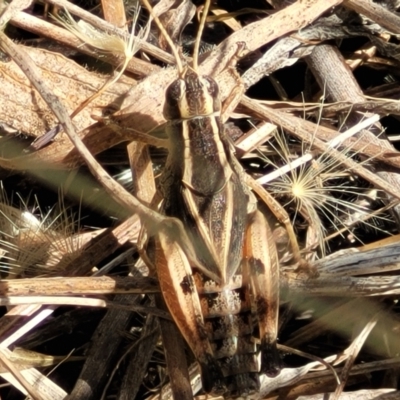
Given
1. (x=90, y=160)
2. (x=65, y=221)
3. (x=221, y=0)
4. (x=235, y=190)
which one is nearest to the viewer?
(x=90, y=160)

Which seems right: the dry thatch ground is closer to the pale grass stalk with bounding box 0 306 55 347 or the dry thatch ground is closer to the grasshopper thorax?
the pale grass stalk with bounding box 0 306 55 347

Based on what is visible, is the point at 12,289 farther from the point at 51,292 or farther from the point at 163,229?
the point at 163,229

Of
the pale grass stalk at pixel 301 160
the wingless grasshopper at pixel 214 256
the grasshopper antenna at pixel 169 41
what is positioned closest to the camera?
the wingless grasshopper at pixel 214 256

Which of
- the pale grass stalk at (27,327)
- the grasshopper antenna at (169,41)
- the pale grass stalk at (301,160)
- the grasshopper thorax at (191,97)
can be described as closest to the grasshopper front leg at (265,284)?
the pale grass stalk at (301,160)

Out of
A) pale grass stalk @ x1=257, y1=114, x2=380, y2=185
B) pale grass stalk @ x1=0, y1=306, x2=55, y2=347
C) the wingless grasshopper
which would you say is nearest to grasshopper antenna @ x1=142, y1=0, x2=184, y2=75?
the wingless grasshopper

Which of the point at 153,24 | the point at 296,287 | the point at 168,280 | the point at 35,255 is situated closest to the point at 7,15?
the point at 153,24

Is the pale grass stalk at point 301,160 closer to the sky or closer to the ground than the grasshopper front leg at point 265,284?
closer to the sky

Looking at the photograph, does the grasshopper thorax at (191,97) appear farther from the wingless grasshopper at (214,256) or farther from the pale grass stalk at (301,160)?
the pale grass stalk at (301,160)
